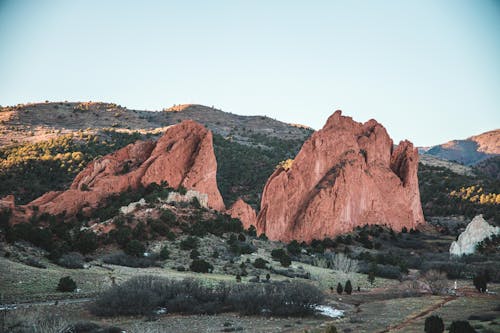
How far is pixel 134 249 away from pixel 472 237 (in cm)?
3822

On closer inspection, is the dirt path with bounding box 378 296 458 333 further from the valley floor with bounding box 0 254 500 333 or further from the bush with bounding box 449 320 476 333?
the bush with bounding box 449 320 476 333

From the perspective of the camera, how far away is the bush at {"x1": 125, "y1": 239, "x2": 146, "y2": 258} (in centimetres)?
4034

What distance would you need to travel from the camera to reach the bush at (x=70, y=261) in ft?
107

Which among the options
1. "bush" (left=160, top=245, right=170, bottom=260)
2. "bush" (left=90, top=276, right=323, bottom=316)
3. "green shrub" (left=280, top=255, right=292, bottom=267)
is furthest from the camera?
"green shrub" (left=280, top=255, right=292, bottom=267)

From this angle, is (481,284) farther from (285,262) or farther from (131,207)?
(131,207)

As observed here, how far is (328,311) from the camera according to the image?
25188 mm

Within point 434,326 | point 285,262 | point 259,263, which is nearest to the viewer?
point 434,326

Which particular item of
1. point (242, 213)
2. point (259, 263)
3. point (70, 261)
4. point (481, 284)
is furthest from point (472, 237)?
point (70, 261)

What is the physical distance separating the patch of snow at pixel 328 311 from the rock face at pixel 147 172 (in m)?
28.9

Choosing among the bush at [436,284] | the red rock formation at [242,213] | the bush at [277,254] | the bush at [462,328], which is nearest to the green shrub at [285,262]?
the bush at [277,254]

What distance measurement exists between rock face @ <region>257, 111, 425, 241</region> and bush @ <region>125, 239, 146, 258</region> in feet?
70.0

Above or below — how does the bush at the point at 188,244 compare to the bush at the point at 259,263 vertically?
above

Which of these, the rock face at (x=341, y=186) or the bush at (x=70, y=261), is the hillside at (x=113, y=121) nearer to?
the rock face at (x=341, y=186)

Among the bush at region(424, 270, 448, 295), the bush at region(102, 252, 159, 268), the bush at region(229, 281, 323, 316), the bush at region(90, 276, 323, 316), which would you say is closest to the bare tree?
the bush at region(424, 270, 448, 295)
